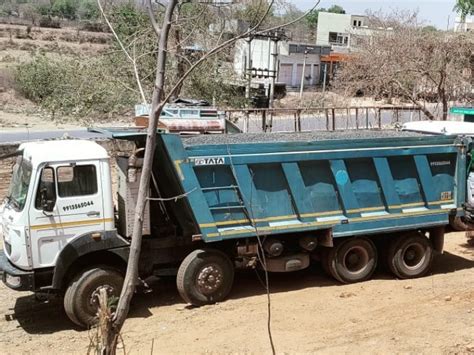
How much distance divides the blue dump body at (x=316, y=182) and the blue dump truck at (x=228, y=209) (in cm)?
2

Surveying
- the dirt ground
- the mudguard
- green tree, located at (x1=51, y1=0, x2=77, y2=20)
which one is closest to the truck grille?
the mudguard

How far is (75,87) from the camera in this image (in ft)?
89.4

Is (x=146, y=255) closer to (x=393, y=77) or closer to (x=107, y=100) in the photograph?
(x=393, y=77)

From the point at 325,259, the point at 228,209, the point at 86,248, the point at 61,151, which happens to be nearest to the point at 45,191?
the point at 61,151

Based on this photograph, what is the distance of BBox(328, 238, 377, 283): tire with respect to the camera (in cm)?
953

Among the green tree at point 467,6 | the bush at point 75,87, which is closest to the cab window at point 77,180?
the bush at point 75,87

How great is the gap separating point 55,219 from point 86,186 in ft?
1.86

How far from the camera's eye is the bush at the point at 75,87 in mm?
24906

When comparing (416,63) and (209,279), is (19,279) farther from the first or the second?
(416,63)

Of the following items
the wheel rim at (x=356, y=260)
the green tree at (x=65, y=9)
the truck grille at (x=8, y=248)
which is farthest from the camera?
the green tree at (x=65, y=9)

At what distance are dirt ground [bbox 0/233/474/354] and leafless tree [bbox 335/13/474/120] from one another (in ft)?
34.1

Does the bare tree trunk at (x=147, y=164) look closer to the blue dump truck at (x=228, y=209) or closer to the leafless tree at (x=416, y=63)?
the blue dump truck at (x=228, y=209)

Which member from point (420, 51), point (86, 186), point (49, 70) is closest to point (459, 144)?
point (86, 186)

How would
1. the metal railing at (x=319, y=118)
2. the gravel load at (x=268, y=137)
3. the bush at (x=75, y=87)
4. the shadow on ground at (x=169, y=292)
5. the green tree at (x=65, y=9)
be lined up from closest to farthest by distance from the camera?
the shadow on ground at (x=169, y=292) → the gravel load at (x=268, y=137) → the metal railing at (x=319, y=118) → the bush at (x=75, y=87) → the green tree at (x=65, y=9)
